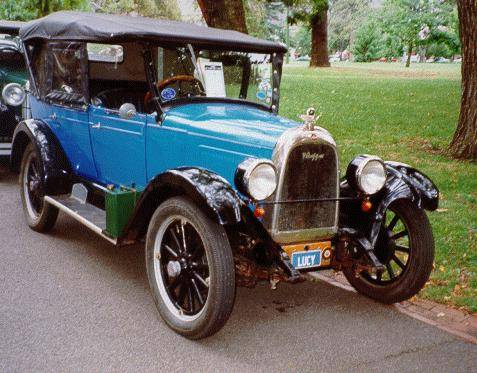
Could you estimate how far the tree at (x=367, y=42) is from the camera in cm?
5775

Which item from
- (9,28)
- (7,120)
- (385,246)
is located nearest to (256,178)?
(385,246)

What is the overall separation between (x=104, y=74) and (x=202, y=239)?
2929 mm

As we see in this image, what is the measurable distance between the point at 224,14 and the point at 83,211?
642 centimetres

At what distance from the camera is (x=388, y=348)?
3.71 m

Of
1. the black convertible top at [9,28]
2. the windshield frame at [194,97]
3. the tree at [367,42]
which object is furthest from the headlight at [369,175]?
the tree at [367,42]

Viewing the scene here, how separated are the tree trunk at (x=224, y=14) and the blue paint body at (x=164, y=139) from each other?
5384 millimetres

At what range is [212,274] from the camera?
346cm

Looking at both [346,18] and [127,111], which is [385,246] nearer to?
[127,111]

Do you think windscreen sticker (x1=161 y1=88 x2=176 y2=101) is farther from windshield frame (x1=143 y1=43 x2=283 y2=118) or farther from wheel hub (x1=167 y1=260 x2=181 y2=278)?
wheel hub (x1=167 y1=260 x2=181 y2=278)

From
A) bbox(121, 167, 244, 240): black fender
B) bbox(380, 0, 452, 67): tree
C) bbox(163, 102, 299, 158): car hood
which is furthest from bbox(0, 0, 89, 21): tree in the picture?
bbox(380, 0, 452, 67): tree

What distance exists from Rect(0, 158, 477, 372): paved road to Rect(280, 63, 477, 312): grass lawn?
79 cm

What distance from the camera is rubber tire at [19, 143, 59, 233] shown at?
5613 millimetres

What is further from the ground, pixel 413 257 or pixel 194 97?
pixel 194 97

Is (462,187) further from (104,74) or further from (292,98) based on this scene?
(292,98)
